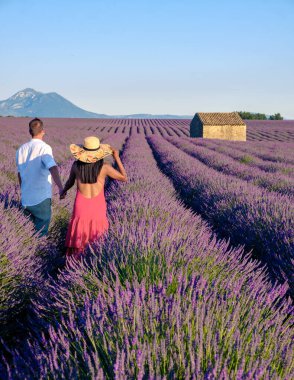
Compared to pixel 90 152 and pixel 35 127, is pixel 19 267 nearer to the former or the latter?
pixel 90 152

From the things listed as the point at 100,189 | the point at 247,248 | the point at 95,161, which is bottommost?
the point at 247,248

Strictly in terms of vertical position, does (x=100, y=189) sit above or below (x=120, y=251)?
above

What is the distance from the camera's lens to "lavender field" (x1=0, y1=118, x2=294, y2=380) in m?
1.38

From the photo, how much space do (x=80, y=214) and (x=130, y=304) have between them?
1862mm

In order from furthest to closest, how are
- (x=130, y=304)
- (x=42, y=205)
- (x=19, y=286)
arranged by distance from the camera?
(x=42, y=205) → (x=19, y=286) → (x=130, y=304)

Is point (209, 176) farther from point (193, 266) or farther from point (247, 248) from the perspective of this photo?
point (193, 266)

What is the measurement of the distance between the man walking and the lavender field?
284 mm

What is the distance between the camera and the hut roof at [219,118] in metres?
36.1

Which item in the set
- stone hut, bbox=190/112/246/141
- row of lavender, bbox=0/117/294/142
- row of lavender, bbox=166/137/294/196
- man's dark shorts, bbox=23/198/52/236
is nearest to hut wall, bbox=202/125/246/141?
stone hut, bbox=190/112/246/141

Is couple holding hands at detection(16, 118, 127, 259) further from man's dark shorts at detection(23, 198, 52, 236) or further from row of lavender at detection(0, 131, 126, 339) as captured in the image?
row of lavender at detection(0, 131, 126, 339)

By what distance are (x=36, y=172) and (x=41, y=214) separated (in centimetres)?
44

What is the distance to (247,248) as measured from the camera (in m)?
4.60

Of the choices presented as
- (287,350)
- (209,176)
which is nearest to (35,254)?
(287,350)

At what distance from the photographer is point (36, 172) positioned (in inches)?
157
